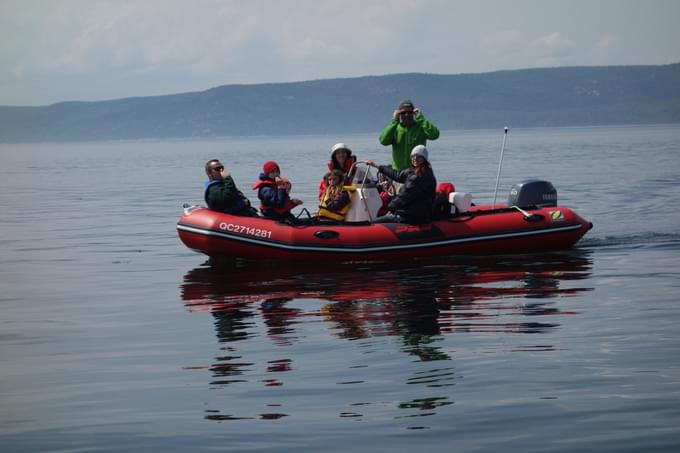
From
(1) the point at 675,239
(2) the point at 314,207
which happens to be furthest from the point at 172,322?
(2) the point at 314,207

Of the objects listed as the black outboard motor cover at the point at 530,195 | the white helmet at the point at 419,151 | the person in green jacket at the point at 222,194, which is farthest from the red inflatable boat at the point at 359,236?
the white helmet at the point at 419,151

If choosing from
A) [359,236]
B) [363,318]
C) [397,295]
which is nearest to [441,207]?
[359,236]

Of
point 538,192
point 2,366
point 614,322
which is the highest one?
point 538,192

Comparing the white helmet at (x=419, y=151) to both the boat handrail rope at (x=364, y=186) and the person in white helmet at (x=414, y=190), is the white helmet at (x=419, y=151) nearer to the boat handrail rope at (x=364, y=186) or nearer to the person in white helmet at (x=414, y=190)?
the person in white helmet at (x=414, y=190)

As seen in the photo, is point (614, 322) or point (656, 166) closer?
point (614, 322)

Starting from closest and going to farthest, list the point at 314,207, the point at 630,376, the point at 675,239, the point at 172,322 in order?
the point at 630,376
the point at 172,322
the point at 675,239
the point at 314,207

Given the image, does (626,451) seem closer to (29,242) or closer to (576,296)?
(576,296)

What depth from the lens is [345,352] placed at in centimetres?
988

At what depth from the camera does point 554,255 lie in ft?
55.0

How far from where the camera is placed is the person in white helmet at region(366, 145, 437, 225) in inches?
602

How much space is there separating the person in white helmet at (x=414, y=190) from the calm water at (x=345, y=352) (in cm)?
73

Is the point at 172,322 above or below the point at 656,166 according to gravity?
below

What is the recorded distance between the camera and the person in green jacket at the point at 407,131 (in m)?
16.4

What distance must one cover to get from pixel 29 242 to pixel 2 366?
1183cm
